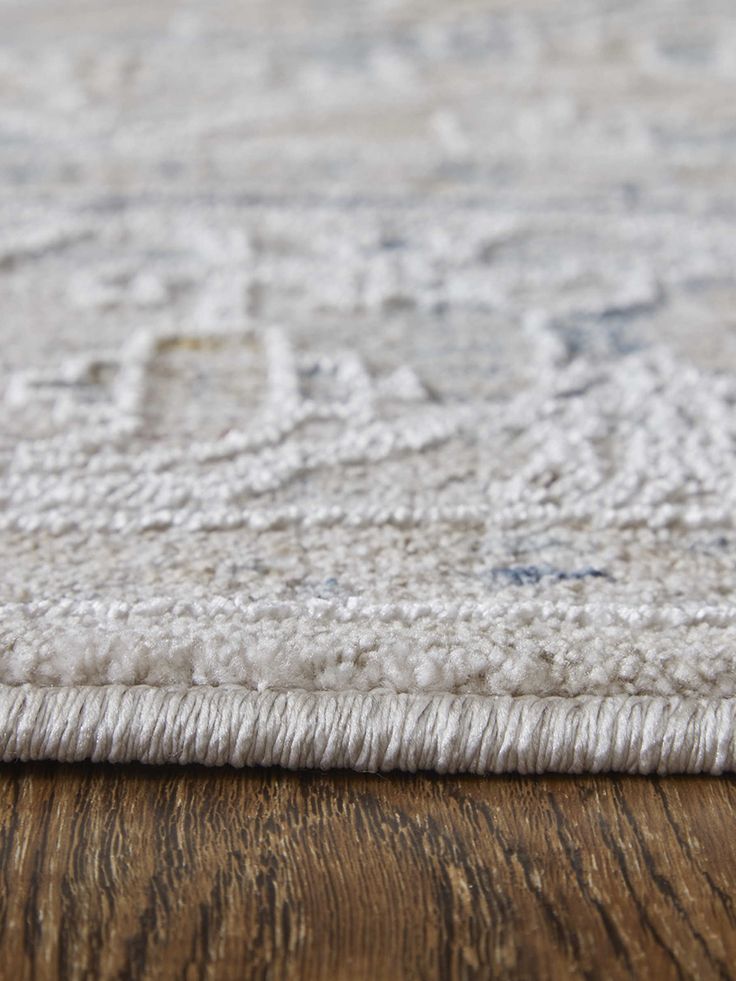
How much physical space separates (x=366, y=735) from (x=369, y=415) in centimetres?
21

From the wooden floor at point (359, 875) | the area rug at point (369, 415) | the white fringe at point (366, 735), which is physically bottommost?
the wooden floor at point (359, 875)

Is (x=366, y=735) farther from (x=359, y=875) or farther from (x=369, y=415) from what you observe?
(x=369, y=415)

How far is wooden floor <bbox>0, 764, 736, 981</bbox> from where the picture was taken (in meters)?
0.26

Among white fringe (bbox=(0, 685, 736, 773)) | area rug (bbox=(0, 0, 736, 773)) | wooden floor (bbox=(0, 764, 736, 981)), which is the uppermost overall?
area rug (bbox=(0, 0, 736, 773))

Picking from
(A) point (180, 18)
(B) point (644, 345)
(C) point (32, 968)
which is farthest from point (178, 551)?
(A) point (180, 18)

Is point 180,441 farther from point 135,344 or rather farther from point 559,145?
point 559,145

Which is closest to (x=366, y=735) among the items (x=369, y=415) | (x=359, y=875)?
(x=359, y=875)

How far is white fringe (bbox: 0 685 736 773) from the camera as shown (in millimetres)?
308

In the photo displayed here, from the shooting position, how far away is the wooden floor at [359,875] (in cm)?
26

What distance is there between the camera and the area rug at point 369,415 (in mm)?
318

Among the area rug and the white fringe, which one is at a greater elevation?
the area rug

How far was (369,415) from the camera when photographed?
49cm

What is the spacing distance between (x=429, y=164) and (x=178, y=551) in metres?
0.53

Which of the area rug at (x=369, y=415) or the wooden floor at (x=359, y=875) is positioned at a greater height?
the area rug at (x=369, y=415)
